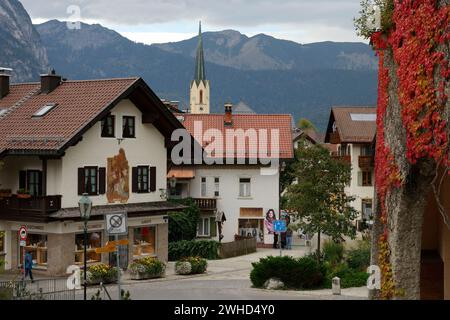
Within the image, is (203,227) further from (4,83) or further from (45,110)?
(45,110)

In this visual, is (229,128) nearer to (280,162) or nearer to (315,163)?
(280,162)

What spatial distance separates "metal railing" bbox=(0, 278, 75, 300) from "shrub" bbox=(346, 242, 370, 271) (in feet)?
40.7

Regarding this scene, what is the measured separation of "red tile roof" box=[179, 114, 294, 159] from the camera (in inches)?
1969

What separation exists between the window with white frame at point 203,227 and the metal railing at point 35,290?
19.4 m

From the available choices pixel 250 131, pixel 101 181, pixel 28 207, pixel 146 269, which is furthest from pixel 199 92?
pixel 146 269

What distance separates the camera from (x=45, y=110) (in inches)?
1391

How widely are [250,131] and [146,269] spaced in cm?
2230

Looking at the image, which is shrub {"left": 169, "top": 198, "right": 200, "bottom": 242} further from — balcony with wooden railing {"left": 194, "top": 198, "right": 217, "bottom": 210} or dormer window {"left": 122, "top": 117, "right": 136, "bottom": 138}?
dormer window {"left": 122, "top": 117, "right": 136, "bottom": 138}

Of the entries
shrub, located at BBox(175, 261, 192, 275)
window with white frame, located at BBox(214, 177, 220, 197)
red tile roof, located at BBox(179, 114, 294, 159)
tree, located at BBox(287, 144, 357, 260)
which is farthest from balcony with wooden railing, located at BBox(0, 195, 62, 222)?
red tile roof, located at BBox(179, 114, 294, 159)

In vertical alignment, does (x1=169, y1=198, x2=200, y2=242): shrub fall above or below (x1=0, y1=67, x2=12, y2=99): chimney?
below

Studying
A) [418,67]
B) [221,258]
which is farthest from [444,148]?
[221,258]

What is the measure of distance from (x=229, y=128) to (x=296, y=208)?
18.4 meters

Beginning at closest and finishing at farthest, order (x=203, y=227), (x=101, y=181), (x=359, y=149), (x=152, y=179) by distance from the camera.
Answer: (x=101, y=181) → (x=152, y=179) → (x=203, y=227) → (x=359, y=149)

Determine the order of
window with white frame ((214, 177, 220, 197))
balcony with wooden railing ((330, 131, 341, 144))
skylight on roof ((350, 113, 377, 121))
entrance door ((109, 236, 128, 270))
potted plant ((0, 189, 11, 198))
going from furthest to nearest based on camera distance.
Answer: balcony with wooden railing ((330, 131, 341, 144)) → skylight on roof ((350, 113, 377, 121)) → window with white frame ((214, 177, 220, 197)) → entrance door ((109, 236, 128, 270)) → potted plant ((0, 189, 11, 198))
